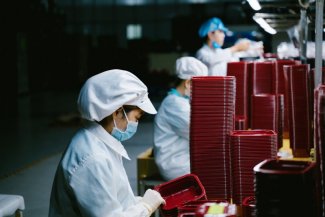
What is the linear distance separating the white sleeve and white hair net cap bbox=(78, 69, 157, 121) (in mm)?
211

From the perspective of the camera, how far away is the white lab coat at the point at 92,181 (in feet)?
7.60

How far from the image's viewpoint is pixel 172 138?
4.56 m

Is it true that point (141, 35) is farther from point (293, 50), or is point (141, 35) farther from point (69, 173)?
point (69, 173)

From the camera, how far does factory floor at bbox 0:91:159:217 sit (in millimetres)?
7081

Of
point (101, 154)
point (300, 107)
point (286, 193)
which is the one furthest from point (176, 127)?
point (286, 193)

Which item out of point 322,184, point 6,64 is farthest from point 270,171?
point 6,64

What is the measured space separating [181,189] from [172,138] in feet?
5.40

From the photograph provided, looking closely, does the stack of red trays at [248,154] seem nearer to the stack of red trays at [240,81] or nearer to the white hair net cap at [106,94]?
the white hair net cap at [106,94]

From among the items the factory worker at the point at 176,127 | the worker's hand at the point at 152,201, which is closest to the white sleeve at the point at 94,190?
the worker's hand at the point at 152,201

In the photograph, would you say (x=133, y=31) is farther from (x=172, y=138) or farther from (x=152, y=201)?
(x=152, y=201)

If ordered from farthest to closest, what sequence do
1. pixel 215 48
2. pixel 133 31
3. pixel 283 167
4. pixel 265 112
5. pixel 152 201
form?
pixel 133 31
pixel 215 48
pixel 265 112
pixel 152 201
pixel 283 167

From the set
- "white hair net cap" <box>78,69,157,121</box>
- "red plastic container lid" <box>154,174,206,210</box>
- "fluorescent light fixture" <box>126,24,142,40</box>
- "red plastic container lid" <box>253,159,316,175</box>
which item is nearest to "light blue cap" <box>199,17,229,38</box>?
"red plastic container lid" <box>154,174,206,210</box>

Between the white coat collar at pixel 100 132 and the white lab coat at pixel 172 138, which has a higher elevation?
the white coat collar at pixel 100 132

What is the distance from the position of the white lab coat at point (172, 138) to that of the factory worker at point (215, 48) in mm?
1763
